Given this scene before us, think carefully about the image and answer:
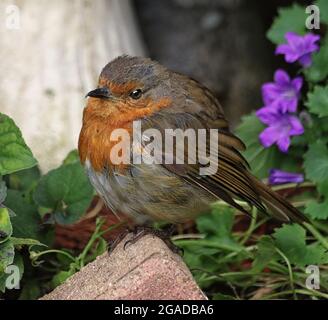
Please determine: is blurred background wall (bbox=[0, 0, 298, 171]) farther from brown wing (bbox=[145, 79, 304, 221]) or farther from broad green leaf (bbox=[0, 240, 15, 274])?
broad green leaf (bbox=[0, 240, 15, 274])

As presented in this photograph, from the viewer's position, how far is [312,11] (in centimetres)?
475

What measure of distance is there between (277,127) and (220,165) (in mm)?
676

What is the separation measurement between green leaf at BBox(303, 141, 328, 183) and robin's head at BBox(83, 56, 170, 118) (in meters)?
0.77

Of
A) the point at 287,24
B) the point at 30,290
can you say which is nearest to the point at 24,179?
the point at 30,290

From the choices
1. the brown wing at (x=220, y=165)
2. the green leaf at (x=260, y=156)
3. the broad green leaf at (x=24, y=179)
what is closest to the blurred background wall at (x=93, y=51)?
the broad green leaf at (x=24, y=179)

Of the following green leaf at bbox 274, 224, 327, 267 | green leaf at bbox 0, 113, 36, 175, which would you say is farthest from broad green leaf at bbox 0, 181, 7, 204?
green leaf at bbox 274, 224, 327, 267

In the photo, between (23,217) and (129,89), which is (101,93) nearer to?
(129,89)

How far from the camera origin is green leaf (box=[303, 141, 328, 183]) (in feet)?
14.0

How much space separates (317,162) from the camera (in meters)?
4.34

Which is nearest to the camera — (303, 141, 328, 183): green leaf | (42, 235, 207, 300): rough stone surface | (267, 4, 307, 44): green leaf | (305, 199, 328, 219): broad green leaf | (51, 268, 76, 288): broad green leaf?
(42, 235, 207, 300): rough stone surface

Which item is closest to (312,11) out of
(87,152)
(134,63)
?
(134,63)

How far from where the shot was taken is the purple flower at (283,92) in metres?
4.60

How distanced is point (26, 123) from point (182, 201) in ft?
5.57

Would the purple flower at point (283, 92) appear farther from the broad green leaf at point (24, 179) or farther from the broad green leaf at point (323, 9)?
the broad green leaf at point (24, 179)
